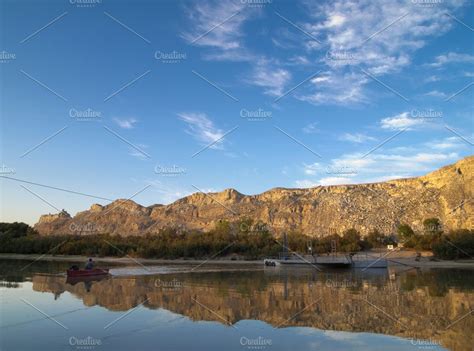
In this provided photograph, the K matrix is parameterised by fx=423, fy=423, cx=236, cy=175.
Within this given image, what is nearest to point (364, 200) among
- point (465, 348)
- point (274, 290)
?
point (274, 290)

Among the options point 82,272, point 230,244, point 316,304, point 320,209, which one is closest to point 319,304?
point 316,304

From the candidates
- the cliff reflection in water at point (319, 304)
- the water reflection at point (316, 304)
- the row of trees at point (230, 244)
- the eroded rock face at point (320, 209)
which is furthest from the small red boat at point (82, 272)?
the eroded rock face at point (320, 209)

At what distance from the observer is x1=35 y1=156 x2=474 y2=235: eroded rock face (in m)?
78.4

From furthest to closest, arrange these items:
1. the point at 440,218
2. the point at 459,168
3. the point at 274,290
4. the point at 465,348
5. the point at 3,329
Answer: the point at 459,168, the point at 440,218, the point at 274,290, the point at 3,329, the point at 465,348

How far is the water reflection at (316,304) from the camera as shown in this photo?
1245 centimetres

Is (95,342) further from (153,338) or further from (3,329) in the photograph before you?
(3,329)

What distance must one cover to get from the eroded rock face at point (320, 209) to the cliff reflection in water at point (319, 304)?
5361 cm

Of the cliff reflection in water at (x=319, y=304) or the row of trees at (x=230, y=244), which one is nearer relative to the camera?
the cliff reflection in water at (x=319, y=304)

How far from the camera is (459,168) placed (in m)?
84.8

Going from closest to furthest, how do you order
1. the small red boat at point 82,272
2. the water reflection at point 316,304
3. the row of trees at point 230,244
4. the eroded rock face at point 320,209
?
the water reflection at point 316,304 < the small red boat at point 82,272 < the row of trees at point 230,244 < the eroded rock face at point 320,209

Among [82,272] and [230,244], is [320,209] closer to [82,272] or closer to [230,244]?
[230,244]

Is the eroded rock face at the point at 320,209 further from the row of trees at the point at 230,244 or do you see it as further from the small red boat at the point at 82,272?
the small red boat at the point at 82,272

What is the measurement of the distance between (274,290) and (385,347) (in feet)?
37.5

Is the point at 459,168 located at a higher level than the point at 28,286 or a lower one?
higher
